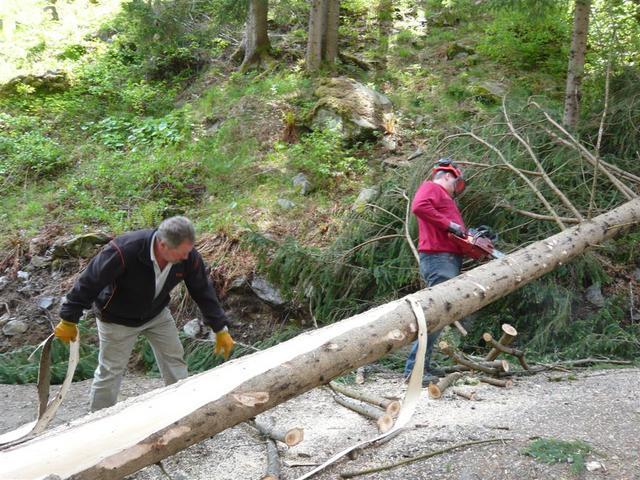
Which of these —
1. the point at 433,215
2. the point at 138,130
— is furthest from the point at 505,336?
the point at 138,130

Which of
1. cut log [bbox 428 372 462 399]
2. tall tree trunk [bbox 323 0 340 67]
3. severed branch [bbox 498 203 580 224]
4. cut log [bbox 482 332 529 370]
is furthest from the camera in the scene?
tall tree trunk [bbox 323 0 340 67]

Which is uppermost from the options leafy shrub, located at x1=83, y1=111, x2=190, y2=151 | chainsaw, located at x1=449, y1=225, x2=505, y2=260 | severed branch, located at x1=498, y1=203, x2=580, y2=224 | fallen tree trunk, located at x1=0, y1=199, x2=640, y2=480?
leafy shrub, located at x1=83, y1=111, x2=190, y2=151

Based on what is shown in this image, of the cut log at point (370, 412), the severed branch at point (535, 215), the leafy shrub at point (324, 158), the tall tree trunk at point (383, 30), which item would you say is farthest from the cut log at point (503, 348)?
the tall tree trunk at point (383, 30)

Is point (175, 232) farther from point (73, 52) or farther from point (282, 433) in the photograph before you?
point (73, 52)

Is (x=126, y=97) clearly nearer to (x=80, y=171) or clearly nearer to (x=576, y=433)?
(x=80, y=171)

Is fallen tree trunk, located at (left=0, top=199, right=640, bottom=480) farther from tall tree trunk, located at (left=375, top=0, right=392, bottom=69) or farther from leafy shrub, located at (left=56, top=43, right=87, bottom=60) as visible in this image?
leafy shrub, located at (left=56, top=43, right=87, bottom=60)

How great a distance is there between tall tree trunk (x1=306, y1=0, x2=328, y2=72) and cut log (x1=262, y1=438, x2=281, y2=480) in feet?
28.5

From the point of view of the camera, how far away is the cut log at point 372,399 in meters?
3.56

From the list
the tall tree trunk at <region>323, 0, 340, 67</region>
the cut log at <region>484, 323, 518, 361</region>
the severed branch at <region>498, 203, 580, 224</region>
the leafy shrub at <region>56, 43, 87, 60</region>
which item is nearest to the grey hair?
the cut log at <region>484, 323, 518, 361</region>

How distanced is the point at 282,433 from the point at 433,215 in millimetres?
2127

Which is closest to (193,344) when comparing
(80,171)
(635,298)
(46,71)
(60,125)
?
(635,298)

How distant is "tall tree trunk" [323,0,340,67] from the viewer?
10.9m

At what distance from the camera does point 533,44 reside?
10828 mm

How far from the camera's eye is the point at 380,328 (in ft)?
10.8
